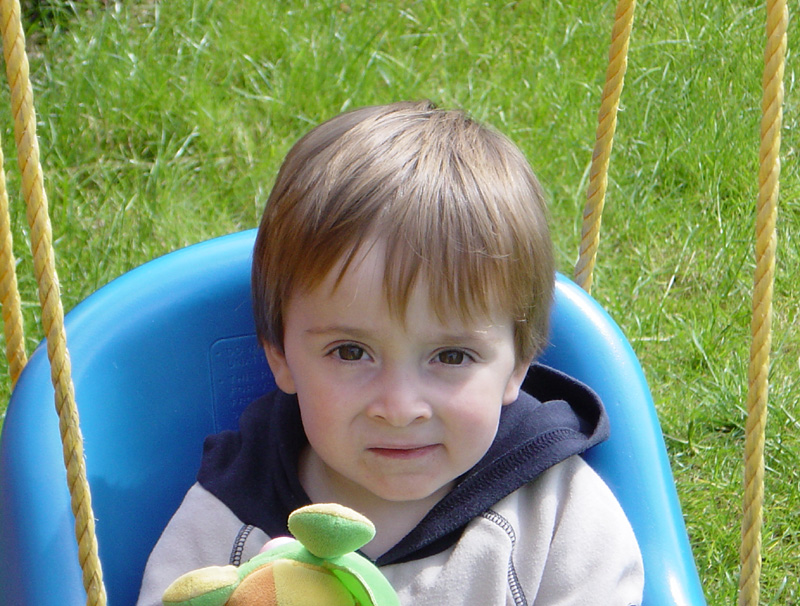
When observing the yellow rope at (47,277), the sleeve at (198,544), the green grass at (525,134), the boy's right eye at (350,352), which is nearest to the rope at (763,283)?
the boy's right eye at (350,352)

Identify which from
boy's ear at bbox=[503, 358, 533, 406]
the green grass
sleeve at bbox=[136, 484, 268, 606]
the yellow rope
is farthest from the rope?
the green grass

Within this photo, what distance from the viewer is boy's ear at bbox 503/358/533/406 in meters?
1.16

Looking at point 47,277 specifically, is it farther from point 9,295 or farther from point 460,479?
point 460,479

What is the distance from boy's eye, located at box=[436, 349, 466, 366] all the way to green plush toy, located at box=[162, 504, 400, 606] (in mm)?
233

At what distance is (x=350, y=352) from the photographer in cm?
107

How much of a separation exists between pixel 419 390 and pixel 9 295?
48 cm

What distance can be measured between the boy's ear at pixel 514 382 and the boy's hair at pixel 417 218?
0.04ft

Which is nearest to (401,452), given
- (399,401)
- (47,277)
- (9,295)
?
(399,401)

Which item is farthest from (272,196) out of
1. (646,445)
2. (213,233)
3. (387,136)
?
(213,233)

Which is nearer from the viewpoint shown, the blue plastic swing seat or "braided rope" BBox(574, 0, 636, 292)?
the blue plastic swing seat

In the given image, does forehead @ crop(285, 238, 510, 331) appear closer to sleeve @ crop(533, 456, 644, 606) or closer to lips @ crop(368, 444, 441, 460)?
lips @ crop(368, 444, 441, 460)

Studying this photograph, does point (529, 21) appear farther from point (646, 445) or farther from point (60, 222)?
point (646, 445)

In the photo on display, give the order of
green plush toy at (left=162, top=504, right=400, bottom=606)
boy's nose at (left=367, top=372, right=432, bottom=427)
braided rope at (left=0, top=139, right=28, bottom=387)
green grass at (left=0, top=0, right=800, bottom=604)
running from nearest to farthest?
green plush toy at (left=162, top=504, right=400, bottom=606), boy's nose at (left=367, top=372, right=432, bottom=427), braided rope at (left=0, top=139, right=28, bottom=387), green grass at (left=0, top=0, right=800, bottom=604)

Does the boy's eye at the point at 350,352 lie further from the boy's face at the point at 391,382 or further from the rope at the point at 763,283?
the rope at the point at 763,283
